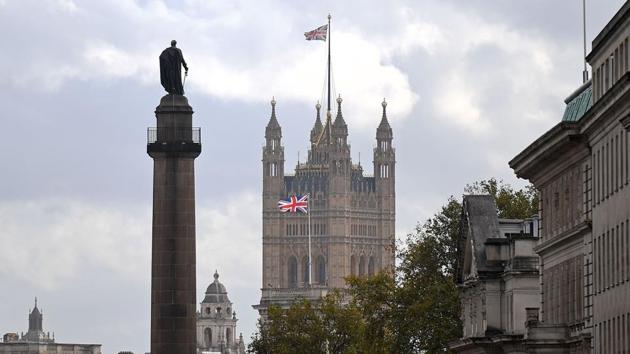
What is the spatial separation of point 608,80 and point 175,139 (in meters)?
45.2

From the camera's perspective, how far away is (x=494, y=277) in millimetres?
135250

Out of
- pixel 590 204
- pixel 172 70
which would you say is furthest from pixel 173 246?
pixel 590 204

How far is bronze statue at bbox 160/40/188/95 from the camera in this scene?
461ft

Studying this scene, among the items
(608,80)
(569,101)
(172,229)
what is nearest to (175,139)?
(172,229)

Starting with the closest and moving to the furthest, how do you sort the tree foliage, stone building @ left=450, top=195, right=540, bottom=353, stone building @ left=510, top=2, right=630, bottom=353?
stone building @ left=510, top=2, right=630, bottom=353, stone building @ left=450, top=195, right=540, bottom=353, the tree foliage

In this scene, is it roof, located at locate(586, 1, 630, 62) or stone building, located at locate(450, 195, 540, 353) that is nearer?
roof, located at locate(586, 1, 630, 62)

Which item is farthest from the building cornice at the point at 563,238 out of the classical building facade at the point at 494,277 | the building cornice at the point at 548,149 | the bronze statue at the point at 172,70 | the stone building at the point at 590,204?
the bronze statue at the point at 172,70

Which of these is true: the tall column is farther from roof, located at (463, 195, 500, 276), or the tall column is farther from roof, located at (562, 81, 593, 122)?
roof, located at (562, 81, 593, 122)

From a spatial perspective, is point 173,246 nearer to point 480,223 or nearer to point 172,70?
point 172,70

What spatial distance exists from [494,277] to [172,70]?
706 inches

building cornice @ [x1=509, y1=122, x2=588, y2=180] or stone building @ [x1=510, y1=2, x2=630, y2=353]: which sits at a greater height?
building cornice @ [x1=509, y1=122, x2=588, y2=180]

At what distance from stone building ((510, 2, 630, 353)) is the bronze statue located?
25926 millimetres

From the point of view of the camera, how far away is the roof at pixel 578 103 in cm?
10538

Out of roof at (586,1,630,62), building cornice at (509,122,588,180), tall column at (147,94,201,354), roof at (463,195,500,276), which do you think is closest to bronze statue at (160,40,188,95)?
tall column at (147,94,201,354)
